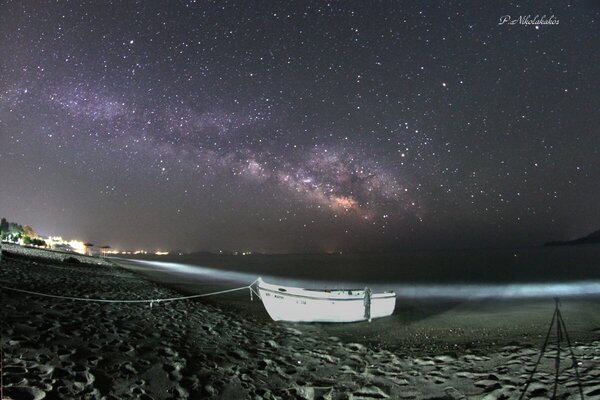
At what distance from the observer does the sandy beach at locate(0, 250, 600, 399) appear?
6.12 metres

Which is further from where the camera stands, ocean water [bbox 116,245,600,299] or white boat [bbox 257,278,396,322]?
ocean water [bbox 116,245,600,299]

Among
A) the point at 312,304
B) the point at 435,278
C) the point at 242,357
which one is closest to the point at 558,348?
the point at 312,304

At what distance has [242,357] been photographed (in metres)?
9.06

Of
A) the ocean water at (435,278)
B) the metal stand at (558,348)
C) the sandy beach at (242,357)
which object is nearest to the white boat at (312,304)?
the sandy beach at (242,357)

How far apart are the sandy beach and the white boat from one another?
98 cm

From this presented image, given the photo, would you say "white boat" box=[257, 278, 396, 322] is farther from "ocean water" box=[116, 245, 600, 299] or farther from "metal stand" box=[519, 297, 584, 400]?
"ocean water" box=[116, 245, 600, 299]

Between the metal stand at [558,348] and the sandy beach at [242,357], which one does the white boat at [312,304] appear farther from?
the metal stand at [558,348]

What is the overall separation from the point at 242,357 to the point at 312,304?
6658 mm

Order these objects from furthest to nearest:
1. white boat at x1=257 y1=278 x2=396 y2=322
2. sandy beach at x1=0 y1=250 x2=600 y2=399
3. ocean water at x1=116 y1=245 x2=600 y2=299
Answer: ocean water at x1=116 y1=245 x2=600 y2=299, white boat at x1=257 y1=278 x2=396 y2=322, sandy beach at x1=0 y1=250 x2=600 y2=399

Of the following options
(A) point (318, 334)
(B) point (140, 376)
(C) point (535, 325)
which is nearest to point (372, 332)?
(A) point (318, 334)

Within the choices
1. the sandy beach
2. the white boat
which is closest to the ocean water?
the white boat

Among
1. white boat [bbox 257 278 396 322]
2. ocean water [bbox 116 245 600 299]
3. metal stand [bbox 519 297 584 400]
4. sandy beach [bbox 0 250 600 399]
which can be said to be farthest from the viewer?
ocean water [bbox 116 245 600 299]

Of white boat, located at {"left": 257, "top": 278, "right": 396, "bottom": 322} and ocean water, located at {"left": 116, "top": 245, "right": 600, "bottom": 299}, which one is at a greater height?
white boat, located at {"left": 257, "top": 278, "right": 396, "bottom": 322}

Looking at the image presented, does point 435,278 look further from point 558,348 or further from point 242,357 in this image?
point 242,357
